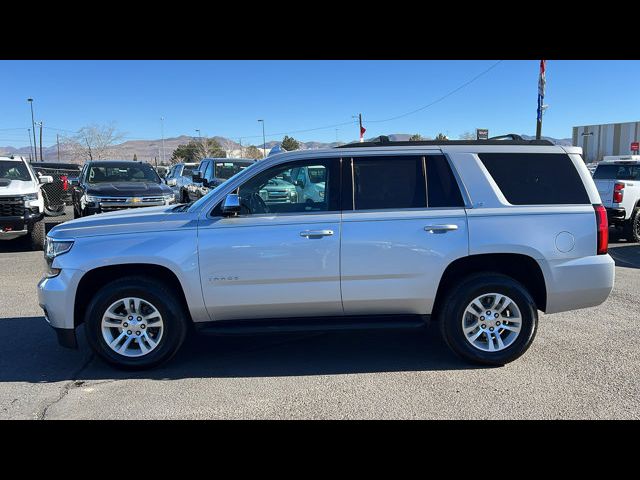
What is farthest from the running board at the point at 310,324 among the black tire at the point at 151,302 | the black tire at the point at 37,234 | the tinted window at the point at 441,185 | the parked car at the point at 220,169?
the parked car at the point at 220,169

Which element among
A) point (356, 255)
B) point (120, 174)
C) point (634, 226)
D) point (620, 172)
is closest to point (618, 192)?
point (634, 226)

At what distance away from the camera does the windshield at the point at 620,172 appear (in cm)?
1223

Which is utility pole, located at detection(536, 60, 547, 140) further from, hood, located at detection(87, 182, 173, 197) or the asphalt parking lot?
the asphalt parking lot

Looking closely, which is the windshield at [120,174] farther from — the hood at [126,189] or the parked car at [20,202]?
the parked car at [20,202]

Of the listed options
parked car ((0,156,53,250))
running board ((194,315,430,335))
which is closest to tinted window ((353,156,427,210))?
running board ((194,315,430,335))

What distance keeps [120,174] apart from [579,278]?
440 inches

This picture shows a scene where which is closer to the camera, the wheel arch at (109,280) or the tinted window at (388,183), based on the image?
the wheel arch at (109,280)

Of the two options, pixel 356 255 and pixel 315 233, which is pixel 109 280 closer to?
pixel 315 233

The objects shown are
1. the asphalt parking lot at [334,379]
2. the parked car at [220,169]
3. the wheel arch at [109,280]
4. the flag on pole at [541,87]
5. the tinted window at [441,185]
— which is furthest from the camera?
the flag on pole at [541,87]

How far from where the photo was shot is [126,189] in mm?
11477

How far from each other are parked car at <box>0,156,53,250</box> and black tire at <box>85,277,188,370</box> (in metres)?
6.99

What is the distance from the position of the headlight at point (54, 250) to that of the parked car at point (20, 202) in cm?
656

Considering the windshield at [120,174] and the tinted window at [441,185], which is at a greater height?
the windshield at [120,174]
